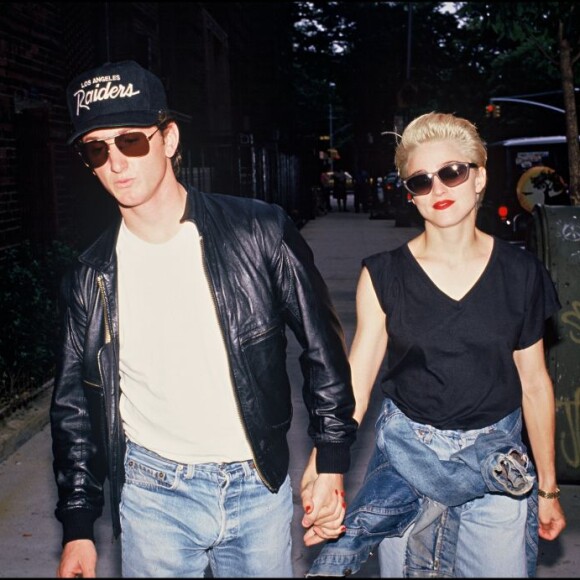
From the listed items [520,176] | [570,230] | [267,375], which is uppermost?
[570,230]

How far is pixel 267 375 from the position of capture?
297cm

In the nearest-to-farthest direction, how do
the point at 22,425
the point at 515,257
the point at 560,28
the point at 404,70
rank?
the point at 515,257
the point at 22,425
the point at 560,28
the point at 404,70

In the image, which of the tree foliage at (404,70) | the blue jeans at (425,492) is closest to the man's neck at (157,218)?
the blue jeans at (425,492)

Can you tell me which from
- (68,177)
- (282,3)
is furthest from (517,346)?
(282,3)

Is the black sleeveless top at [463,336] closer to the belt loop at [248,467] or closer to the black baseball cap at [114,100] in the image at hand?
the belt loop at [248,467]

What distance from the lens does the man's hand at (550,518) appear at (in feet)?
11.0

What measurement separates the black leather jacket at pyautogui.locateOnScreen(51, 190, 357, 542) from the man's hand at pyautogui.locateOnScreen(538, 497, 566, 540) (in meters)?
0.74

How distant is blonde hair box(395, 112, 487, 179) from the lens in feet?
10.9

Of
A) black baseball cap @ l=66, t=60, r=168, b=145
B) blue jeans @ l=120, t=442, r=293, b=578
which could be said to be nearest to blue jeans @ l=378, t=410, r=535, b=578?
blue jeans @ l=120, t=442, r=293, b=578

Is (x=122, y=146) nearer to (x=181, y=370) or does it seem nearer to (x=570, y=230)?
(x=181, y=370)

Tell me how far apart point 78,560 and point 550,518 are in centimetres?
149

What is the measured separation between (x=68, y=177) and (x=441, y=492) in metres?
9.79

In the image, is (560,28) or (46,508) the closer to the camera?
(46,508)

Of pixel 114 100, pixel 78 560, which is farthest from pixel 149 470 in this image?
pixel 114 100
